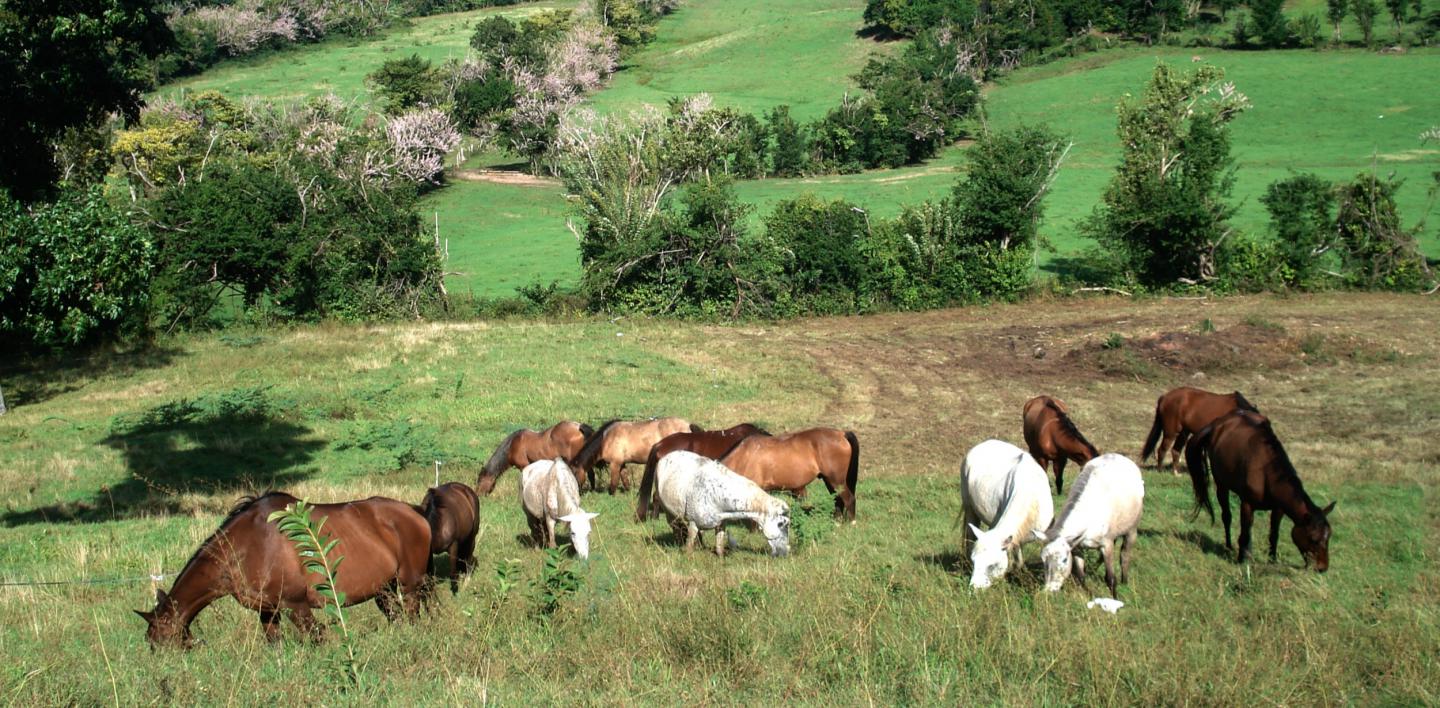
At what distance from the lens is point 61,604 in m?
→ 8.65

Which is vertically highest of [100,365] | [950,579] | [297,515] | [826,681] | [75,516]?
[297,515]

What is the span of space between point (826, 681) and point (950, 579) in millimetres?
2841

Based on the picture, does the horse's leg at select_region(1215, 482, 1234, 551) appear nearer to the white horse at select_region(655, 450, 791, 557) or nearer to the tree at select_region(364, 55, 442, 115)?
the white horse at select_region(655, 450, 791, 557)

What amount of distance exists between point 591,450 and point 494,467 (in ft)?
5.04

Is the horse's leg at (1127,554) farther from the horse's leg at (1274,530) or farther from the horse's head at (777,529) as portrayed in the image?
the horse's head at (777,529)

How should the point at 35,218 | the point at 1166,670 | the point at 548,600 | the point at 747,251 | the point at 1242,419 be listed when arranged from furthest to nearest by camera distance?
the point at 747,251
the point at 35,218
the point at 1242,419
the point at 548,600
the point at 1166,670

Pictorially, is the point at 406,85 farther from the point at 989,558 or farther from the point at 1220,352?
the point at 989,558

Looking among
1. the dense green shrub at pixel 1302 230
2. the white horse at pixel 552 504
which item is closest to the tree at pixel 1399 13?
the dense green shrub at pixel 1302 230

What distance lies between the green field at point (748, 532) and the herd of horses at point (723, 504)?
1.05ft

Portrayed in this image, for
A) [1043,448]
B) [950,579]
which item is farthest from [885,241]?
[950,579]

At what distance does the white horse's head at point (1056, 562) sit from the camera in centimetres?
859

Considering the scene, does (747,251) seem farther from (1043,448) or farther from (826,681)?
(826,681)

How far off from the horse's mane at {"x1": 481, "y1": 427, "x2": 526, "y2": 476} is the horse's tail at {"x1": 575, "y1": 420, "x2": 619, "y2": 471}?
1121mm

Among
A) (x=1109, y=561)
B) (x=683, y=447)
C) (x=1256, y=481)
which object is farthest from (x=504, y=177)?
(x=1109, y=561)
